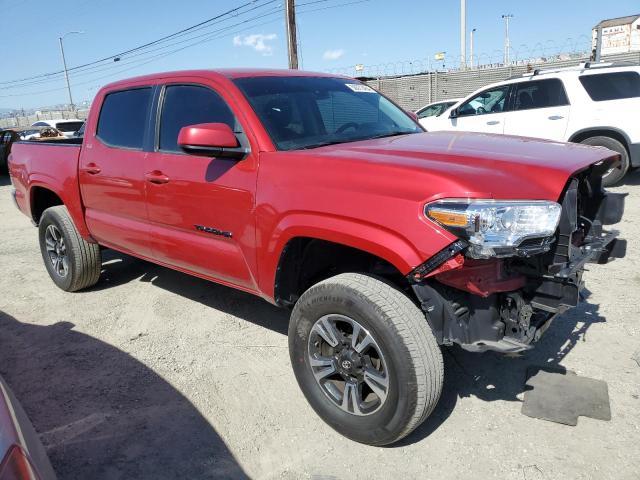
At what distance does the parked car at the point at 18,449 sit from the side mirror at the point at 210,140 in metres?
1.57

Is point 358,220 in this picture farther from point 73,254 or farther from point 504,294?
point 73,254

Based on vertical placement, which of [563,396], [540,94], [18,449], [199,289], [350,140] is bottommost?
[563,396]

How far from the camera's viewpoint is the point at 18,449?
4.96ft

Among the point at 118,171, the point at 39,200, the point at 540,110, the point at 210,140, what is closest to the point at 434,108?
the point at 540,110

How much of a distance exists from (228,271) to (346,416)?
118 cm

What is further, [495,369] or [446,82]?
[446,82]

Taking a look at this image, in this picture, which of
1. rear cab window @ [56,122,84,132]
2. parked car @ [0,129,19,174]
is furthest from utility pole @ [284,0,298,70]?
rear cab window @ [56,122,84,132]

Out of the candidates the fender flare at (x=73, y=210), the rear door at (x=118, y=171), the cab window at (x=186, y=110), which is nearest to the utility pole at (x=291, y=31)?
the fender flare at (x=73, y=210)

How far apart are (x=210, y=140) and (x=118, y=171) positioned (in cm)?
145

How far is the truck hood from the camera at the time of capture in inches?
90.0

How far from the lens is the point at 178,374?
350cm

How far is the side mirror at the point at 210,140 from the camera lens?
2.89 m

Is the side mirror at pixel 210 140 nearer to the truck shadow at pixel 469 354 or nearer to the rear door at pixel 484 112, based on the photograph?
the truck shadow at pixel 469 354

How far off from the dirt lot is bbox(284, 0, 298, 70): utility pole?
12.0 metres
